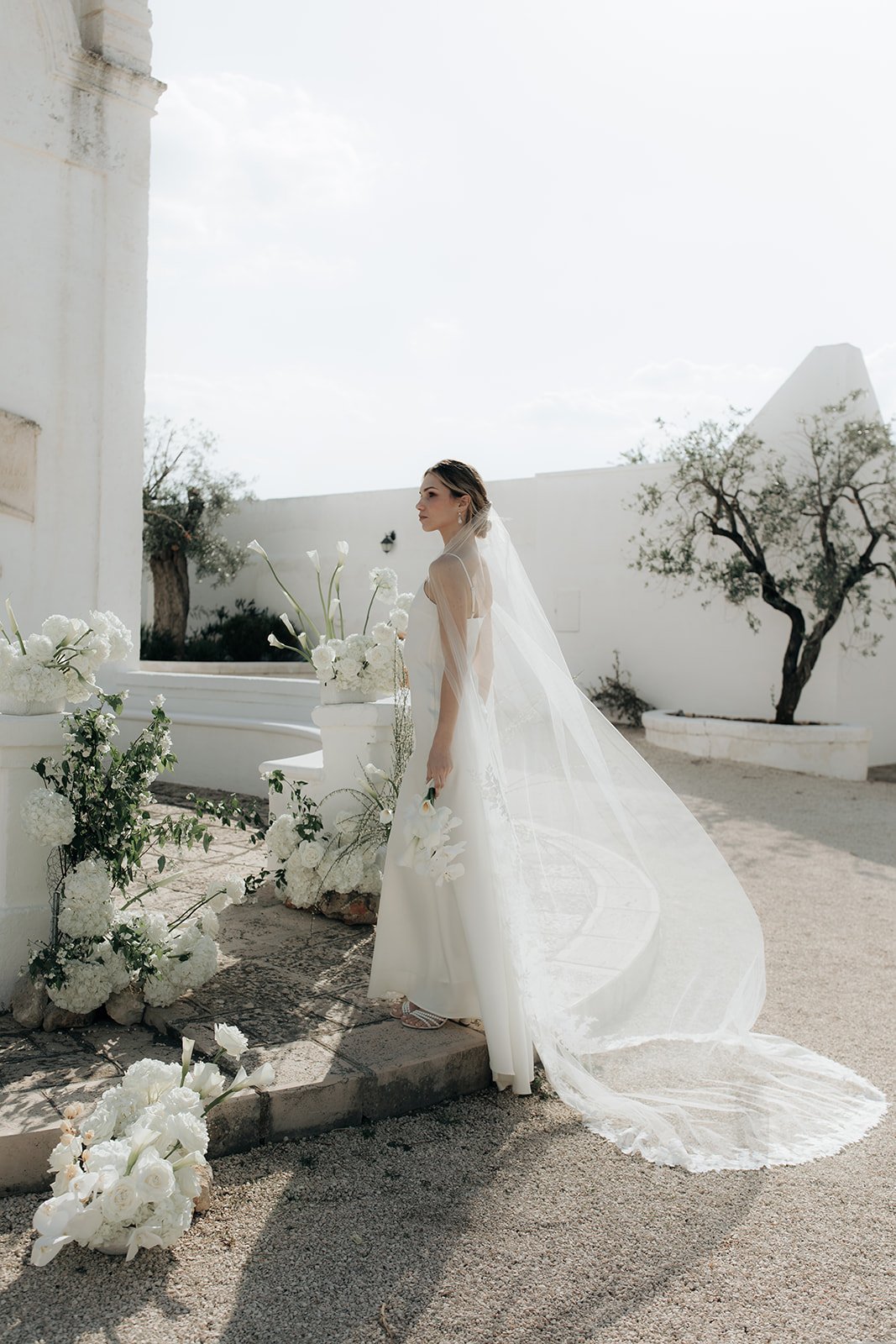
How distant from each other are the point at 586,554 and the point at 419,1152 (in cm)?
1071

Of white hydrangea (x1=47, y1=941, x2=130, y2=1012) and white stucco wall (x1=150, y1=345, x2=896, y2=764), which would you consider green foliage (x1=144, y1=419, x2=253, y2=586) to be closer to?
white stucco wall (x1=150, y1=345, x2=896, y2=764)

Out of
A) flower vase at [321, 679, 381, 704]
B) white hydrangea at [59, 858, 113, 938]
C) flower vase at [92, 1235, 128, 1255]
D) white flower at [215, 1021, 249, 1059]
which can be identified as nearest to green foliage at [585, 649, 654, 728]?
flower vase at [321, 679, 381, 704]

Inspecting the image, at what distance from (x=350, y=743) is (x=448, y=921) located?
1.50 metres

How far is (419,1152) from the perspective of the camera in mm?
2721

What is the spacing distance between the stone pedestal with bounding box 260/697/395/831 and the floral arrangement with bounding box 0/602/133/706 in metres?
1.36

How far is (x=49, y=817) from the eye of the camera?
121 inches

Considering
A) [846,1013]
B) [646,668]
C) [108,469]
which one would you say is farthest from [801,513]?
[846,1013]

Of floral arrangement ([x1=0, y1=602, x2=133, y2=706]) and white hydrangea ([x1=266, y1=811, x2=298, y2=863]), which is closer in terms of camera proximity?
floral arrangement ([x1=0, y1=602, x2=133, y2=706])

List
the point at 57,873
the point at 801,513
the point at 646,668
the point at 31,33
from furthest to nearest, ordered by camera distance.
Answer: the point at 646,668
the point at 801,513
the point at 31,33
the point at 57,873

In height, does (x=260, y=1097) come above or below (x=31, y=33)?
below

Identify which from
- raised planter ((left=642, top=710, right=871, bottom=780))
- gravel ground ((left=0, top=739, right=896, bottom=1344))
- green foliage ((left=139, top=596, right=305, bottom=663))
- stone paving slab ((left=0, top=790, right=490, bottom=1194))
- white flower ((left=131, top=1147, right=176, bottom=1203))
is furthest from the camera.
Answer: green foliage ((left=139, top=596, right=305, bottom=663))

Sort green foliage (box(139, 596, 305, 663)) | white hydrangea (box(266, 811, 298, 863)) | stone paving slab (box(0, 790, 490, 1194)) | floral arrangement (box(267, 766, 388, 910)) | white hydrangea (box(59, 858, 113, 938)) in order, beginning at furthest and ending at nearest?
green foliage (box(139, 596, 305, 663)), white hydrangea (box(266, 811, 298, 863)), floral arrangement (box(267, 766, 388, 910)), white hydrangea (box(59, 858, 113, 938)), stone paving slab (box(0, 790, 490, 1194))

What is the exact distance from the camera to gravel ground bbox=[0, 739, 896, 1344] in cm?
204

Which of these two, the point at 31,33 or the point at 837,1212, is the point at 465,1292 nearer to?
the point at 837,1212
